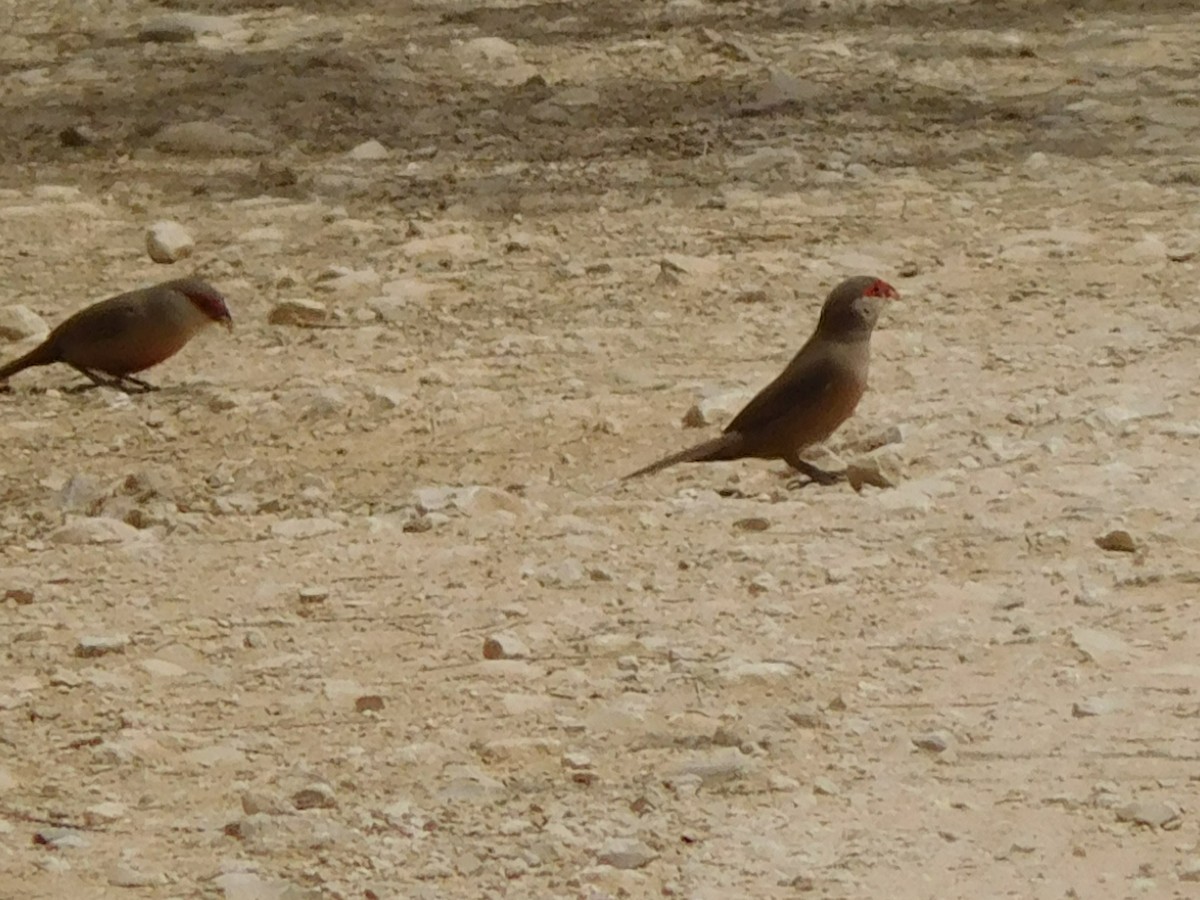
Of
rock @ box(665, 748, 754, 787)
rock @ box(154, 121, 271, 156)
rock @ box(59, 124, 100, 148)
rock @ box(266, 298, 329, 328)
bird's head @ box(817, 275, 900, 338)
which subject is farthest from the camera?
rock @ box(59, 124, 100, 148)

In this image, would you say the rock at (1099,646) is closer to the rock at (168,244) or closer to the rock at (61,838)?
the rock at (61,838)

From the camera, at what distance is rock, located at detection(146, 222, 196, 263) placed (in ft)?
25.6

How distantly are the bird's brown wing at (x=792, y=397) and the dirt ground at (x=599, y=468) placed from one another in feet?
0.58

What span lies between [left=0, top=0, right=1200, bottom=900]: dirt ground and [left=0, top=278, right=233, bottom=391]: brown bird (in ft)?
0.36

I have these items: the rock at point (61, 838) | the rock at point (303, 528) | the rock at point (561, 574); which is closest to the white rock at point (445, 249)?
the rock at point (303, 528)

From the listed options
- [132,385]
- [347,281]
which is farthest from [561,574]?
[347,281]

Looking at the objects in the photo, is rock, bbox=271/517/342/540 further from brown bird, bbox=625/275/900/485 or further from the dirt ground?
brown bird, bbox=625/275/900/485

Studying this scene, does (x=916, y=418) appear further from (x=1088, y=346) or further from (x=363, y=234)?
(x=363, y=234)

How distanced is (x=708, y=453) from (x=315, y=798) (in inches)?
76.4

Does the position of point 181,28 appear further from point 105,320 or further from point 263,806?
point 263,806

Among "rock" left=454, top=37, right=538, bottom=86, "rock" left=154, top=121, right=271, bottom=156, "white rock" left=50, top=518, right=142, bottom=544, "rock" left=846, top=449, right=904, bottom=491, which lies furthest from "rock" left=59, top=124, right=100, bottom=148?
"rock" left=846, top=449, right=904, bottom=491

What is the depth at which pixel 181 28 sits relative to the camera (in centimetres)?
995

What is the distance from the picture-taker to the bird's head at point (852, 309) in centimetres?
611

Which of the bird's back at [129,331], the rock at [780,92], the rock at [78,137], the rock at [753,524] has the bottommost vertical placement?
the rock at [78,137]
